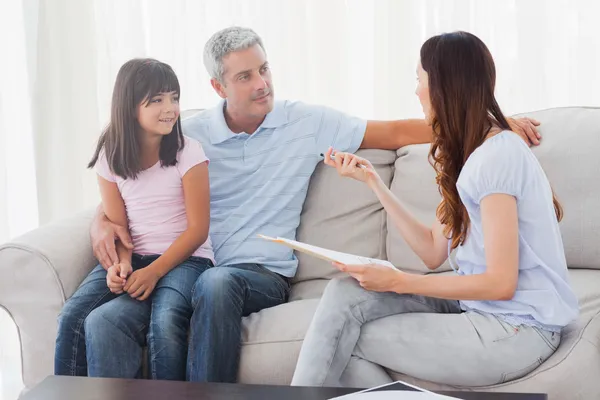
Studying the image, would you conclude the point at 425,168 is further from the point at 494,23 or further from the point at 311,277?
the point at 494,23

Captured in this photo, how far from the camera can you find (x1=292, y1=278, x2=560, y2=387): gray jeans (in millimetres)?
1594

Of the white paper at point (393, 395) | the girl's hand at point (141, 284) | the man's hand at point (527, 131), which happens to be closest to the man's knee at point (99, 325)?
the girl's hand at point (141, 284)

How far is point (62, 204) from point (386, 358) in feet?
6.72

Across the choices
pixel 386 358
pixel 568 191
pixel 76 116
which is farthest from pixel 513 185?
pixel 76 116

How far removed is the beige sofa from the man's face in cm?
29

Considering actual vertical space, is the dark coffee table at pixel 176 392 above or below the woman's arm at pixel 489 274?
below

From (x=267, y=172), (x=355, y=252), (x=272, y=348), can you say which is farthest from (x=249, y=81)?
(x=272, y=348)

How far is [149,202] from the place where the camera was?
2.22 metres

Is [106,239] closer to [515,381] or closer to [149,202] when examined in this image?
[149,202]

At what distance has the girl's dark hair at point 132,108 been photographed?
2172 mm

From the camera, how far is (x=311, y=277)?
2.37 m

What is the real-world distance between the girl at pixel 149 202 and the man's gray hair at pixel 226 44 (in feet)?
0.56

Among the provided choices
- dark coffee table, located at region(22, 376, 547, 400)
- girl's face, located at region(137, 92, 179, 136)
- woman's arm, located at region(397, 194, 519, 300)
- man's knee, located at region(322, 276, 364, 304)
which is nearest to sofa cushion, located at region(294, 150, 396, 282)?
girl's face, located at region(137, 92, 179, 136)

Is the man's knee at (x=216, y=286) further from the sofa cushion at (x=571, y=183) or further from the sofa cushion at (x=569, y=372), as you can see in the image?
the sofa cushion at (x=571, y=183)
